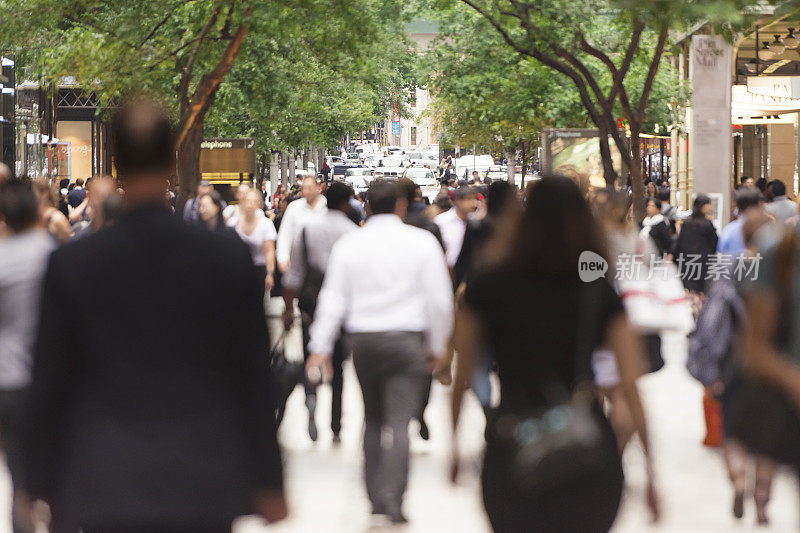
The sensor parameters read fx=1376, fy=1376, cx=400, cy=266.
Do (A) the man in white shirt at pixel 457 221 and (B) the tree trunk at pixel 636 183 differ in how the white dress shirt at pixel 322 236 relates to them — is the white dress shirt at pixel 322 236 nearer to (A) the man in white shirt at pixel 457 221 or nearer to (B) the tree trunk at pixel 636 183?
(A) the man in white shirt at pixel 457 221

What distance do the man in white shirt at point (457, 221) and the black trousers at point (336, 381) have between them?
80.8 inches

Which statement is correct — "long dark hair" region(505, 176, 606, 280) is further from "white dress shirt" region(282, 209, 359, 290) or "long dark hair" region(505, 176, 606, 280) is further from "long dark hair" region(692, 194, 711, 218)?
"long dark hair" region(692, 194, 711, 218)

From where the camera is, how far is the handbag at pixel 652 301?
764 cm

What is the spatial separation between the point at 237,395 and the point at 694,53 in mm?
14894

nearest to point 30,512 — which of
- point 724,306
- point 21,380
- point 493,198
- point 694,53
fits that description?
point 21,380

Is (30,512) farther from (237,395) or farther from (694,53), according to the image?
(694,53)

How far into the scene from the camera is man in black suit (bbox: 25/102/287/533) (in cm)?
292

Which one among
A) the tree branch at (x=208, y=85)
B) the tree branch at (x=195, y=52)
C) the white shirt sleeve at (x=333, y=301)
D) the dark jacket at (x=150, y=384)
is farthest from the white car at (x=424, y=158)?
the dark jacket at (x=150, y=384)

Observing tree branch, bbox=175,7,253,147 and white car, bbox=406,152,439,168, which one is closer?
tree branch, bbox=175,7,253,147

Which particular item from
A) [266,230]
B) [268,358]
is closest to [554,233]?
[268,358]

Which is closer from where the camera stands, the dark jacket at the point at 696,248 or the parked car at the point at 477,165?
the dark jacket at the point at 696,248

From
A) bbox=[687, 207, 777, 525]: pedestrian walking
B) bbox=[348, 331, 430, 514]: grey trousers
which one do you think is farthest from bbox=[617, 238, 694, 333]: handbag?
bbox=[348, 331, 430, 514]: grey trousers

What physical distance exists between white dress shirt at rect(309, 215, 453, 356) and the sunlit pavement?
77cm

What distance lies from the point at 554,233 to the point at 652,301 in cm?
369
